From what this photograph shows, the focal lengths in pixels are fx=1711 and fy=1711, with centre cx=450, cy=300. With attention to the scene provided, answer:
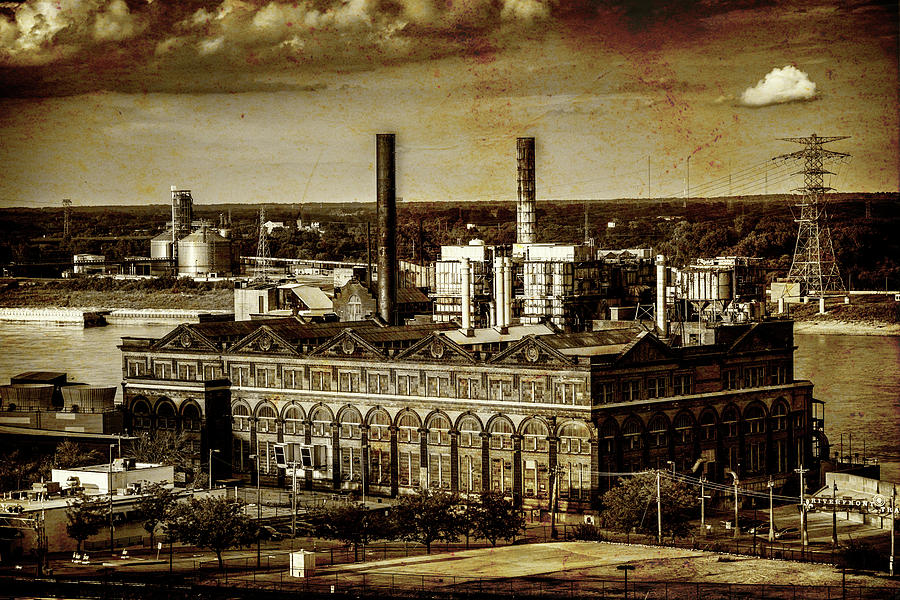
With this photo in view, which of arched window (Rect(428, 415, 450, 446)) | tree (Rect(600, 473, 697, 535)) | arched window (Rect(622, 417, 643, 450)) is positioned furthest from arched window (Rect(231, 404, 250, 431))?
tree (Rect(600, 473, 697, 535))

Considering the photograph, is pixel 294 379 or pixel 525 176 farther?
pixel 525 176

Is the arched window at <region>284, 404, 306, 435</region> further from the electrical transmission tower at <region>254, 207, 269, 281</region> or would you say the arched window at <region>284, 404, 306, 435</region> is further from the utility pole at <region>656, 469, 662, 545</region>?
the electrical transmission tower at <region>254, 207, 269, 281</region>

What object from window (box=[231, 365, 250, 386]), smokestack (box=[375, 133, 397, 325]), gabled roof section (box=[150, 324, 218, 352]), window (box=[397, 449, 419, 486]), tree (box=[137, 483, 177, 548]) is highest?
smokestack (box=[375, 133, 397, 325])

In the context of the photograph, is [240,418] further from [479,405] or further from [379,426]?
[479,405]

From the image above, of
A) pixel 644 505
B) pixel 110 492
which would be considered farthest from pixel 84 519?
pixel 644 505

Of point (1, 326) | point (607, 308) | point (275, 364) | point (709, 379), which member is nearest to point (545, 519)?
point (709, 379)

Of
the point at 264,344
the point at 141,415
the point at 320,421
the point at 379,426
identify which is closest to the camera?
the point at 379,426

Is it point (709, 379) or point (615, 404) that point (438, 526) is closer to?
point (615, 404)
